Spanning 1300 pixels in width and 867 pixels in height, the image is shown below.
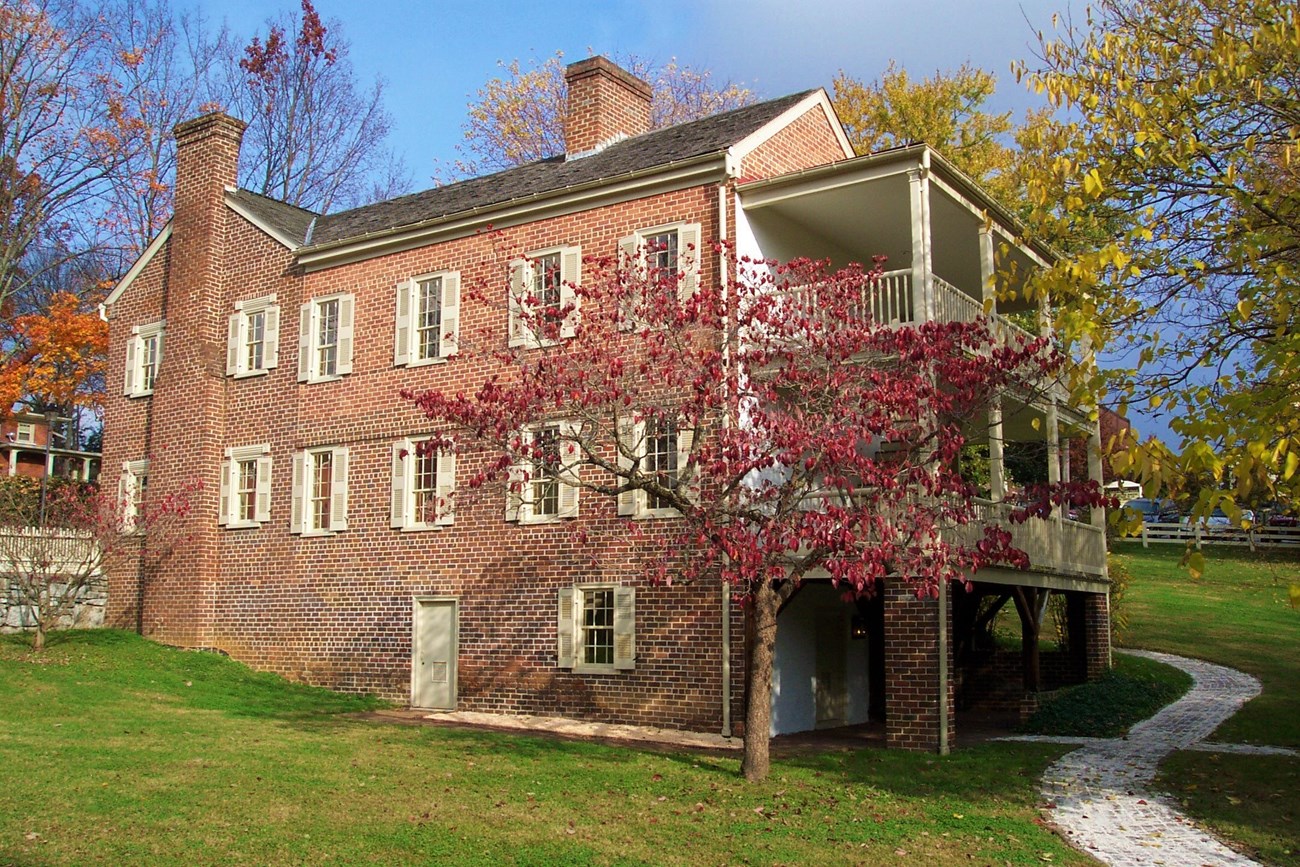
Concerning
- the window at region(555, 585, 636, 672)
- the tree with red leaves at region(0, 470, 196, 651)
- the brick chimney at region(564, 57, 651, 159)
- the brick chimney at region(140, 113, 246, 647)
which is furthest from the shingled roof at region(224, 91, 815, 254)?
the window at region(555, 585, 636, 672)

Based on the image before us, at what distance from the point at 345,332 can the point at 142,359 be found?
19.1 ft

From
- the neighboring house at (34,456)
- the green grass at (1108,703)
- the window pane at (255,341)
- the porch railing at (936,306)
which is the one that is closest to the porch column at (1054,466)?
the porch railing at (936,306)

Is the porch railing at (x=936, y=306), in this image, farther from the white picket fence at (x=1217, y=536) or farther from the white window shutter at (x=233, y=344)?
the white picket fence at (x=1217, y=536)

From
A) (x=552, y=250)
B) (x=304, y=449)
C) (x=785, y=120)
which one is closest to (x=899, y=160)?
(x=785, y=120)

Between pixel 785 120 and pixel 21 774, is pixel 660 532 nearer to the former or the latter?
pixel 785 120

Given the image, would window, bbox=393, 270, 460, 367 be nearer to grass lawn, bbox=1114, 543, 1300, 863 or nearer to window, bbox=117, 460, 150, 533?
window, bbox=117, 460, 150, 533

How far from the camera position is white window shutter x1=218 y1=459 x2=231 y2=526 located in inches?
840

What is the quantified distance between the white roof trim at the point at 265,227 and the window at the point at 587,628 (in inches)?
341

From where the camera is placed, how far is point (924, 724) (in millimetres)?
13914

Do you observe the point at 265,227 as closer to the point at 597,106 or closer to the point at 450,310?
the point at 450,310

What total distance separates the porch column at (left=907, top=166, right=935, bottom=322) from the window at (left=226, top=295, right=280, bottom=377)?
38.6ft

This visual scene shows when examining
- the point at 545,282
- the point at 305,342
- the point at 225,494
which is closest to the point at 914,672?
the point at 545,282

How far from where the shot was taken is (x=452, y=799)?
1058 centimetres

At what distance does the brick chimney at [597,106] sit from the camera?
67.9 ft
